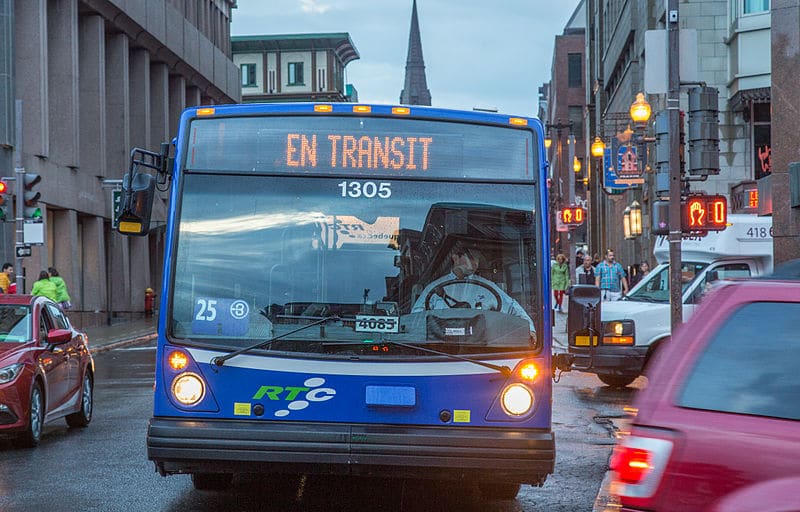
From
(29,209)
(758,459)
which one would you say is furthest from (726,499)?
(29,209)

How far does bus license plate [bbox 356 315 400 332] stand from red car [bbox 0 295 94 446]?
4970 mm

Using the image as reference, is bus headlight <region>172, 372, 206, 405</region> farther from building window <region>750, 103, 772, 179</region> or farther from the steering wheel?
building window <region>750, 103, 772, 179</region>

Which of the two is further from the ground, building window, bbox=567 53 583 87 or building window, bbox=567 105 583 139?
building window, bbox=567 53 583 87

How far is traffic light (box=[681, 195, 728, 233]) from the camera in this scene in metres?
15.9

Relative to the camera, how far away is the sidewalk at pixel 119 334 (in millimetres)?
31502

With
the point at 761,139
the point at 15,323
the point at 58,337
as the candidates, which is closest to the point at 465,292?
the point at 58,337

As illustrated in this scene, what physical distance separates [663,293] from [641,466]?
45.6ft

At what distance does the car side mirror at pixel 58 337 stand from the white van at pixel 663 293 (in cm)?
678

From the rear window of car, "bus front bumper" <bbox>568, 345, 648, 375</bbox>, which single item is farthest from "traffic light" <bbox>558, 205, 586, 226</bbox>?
the rear window of car

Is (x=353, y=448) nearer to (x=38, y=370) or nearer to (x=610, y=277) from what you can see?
Answer: (x=38, y=370)

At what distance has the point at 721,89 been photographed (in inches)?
1287

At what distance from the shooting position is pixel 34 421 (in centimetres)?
1223

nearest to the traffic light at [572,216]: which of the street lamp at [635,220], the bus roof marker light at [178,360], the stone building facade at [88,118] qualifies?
the street lamp at [635,220]

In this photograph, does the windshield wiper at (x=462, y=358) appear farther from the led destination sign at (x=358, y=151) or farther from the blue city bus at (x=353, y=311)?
the led destination sign at (x=358, y=151)
